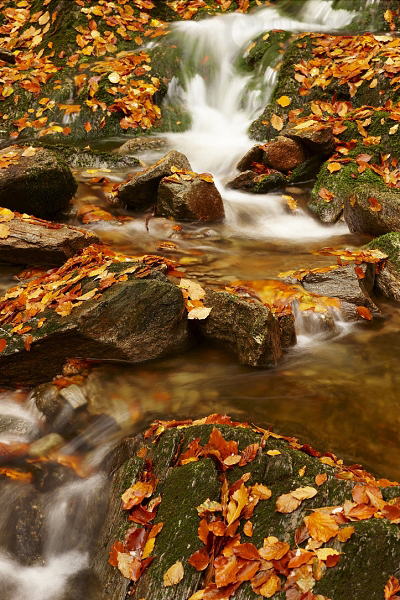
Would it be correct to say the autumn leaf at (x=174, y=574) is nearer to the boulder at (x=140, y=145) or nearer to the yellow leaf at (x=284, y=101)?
the boulder at (x=140, y=145)

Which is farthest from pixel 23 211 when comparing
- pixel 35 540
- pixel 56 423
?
pixel 35 540

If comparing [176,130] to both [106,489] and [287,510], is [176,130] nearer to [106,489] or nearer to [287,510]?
[106,489]

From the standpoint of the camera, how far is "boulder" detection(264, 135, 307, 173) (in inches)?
283

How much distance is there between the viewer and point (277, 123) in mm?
8328

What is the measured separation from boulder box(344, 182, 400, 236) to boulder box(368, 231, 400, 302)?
0.62 metres

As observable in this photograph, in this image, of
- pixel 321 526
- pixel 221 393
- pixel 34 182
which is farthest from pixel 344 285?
pixel 34 182

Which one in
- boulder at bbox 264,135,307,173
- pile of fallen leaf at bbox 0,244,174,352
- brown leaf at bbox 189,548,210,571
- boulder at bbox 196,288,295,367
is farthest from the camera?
boulder at bbox 264,135,307,173

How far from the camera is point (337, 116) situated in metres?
7.86

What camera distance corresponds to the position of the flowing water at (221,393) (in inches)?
120

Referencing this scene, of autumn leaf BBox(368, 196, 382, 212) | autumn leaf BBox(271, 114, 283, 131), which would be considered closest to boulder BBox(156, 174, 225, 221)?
autumn leaf BBox(368, 196, 382, 212)

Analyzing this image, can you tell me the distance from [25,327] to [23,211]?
2.46 metres

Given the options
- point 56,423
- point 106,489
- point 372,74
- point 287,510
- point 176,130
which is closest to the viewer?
point 287,510

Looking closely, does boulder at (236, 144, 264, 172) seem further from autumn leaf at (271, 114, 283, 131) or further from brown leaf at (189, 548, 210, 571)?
brown leaf at (189, 548, 210, 571)

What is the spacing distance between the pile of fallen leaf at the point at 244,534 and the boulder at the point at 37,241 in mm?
3018
